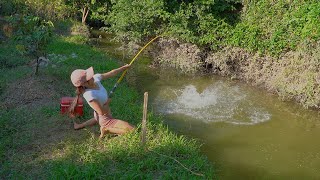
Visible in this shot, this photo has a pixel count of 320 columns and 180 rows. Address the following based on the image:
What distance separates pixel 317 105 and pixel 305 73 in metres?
0.78

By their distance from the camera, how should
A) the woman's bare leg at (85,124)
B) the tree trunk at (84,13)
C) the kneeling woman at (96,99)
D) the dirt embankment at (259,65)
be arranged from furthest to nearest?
the tree trunk at (84,13)
the dirt embankment at (259,65)
the woman's bare leg at (85,124)
the kneeling woman at (96,99)

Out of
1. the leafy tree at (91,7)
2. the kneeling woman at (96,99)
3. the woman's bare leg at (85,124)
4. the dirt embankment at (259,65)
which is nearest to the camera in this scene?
the kneeling woman at (96,99)

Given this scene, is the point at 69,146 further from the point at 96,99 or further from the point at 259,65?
the point at 259,65

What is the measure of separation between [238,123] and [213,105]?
98 centimetres

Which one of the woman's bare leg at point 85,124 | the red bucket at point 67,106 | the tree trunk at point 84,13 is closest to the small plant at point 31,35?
the red bucket at point 67,106

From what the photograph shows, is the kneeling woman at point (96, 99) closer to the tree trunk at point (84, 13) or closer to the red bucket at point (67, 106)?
Result: the red bucket at point (67, 106)

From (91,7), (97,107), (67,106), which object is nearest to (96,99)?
(97,107)

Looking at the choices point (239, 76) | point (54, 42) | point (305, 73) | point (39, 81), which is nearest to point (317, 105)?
point (305, 73)

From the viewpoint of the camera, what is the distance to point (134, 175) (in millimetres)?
4871

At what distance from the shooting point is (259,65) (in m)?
9.95

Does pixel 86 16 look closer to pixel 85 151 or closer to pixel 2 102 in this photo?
pixel 2 102

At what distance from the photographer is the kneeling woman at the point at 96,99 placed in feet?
17.2

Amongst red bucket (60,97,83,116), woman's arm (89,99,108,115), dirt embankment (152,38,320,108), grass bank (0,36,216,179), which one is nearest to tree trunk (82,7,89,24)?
dirt embankment (152,38,320,108)

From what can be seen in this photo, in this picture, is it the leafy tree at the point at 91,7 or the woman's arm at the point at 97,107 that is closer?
the woman's arm at the point at 97,107
